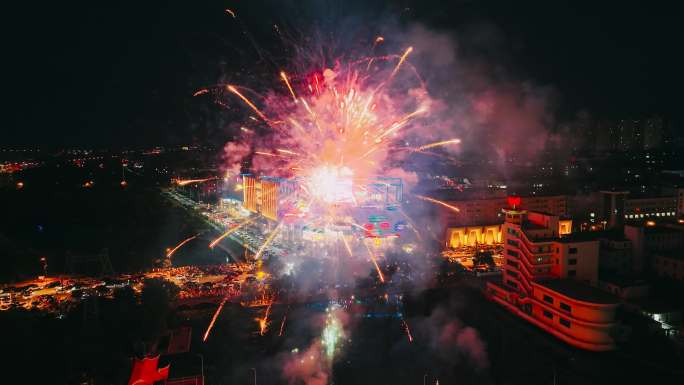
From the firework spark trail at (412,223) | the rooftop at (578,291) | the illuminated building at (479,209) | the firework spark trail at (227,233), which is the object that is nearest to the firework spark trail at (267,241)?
the firework spark trail at (227,233)

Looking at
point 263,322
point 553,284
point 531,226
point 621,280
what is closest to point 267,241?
point 263,322

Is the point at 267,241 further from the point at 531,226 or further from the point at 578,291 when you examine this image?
the point at 578,291

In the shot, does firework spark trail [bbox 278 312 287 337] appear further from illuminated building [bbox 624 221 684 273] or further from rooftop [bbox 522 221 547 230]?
illuminated building [bbox 624 221 684 273]

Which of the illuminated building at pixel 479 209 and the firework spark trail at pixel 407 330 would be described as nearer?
the firework spark trail at pixel 407 330

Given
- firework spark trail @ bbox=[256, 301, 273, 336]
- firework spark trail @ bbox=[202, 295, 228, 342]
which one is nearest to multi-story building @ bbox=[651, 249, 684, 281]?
firework spark trail @ bbox=[256, 301, 273, 336]

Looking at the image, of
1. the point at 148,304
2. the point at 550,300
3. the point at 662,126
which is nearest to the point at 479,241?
the point at 550,300

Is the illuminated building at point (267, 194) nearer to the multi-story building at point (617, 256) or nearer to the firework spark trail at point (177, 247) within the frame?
the firework spark trail at point (177, 247)

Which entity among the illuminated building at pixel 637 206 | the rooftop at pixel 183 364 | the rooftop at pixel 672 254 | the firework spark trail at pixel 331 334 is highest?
the illuminated building at pixel 637 206
